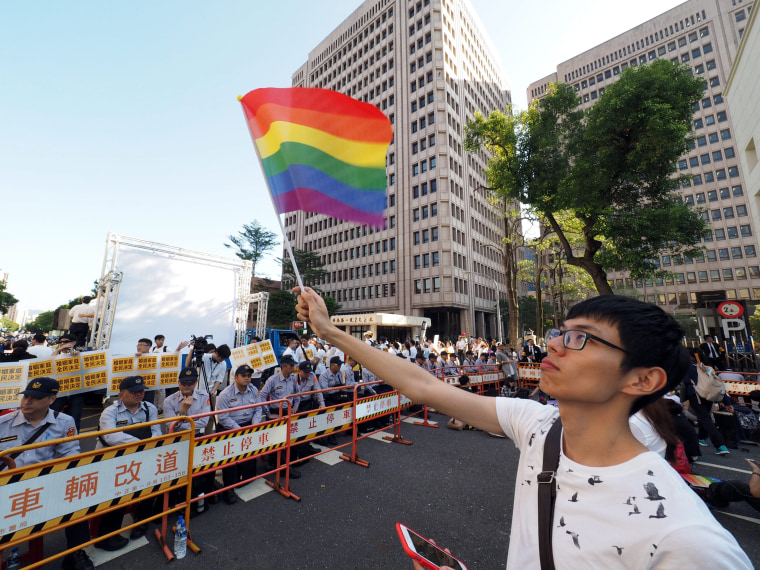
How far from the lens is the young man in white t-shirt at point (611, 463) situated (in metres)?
0.97

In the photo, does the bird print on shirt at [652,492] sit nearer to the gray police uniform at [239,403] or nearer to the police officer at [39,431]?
the police officer at [39,431]

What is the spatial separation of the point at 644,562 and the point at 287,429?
15.7 ft

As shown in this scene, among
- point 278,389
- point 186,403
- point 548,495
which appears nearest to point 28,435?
point 186,403

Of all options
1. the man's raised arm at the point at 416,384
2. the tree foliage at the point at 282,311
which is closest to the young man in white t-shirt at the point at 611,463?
the man's raised arm at the point at 416,384

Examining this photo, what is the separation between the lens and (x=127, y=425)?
4.07 meters

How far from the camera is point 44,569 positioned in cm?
331

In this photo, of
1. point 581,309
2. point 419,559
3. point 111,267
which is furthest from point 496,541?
point 111,267

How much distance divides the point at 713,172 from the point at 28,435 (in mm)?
74775

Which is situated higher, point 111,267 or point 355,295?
point 355,295

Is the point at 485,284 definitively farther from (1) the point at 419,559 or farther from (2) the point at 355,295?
(1) the point at 419,559

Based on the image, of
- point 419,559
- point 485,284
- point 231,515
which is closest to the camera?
point 419,559

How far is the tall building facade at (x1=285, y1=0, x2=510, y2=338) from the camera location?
130 feet

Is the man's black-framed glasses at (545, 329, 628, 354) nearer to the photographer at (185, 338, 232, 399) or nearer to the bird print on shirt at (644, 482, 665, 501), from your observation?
the bird print on shirt at (644, 482, 665, 501)

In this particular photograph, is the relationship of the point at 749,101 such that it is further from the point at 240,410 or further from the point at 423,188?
the point at 423,188
